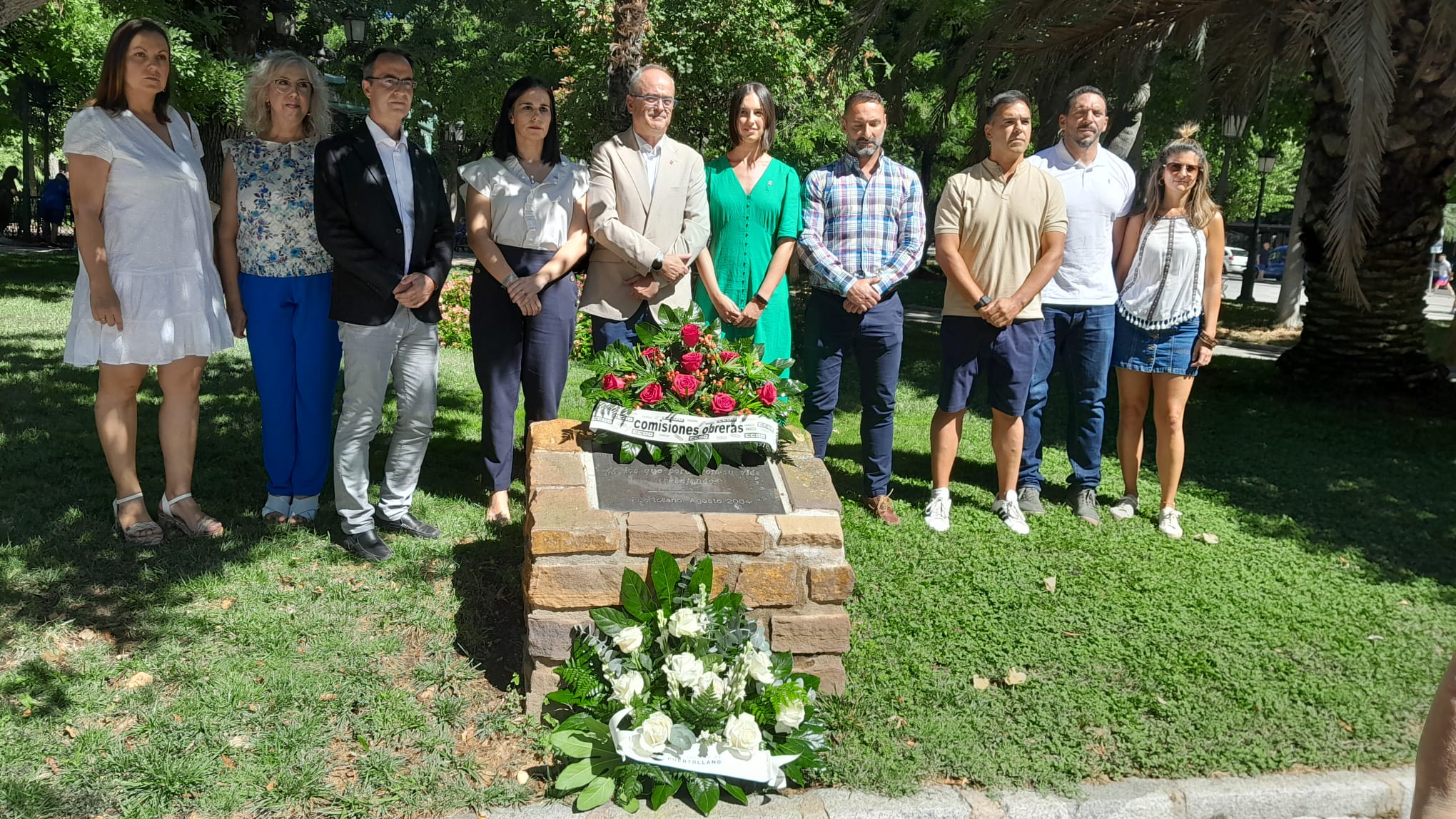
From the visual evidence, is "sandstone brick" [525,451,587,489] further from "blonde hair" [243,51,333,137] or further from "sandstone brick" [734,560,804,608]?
"blonde hair" [243,51,333,137]

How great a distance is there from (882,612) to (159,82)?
388 cm

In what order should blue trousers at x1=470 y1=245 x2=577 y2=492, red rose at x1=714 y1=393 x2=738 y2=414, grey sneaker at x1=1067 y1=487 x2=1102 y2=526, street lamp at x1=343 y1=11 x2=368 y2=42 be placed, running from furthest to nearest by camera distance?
street lamp at x1=343 y1=11 x2=368 y2=42 < grey sneaker at x1=1067 y1=487 x2=1102 y2=526 < blue trousers at x1=470 y1=245 x2=577 y2=492 < red rose at x1=714 y1=393 x2=738 y2=414

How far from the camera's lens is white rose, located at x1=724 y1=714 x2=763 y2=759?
3203 millimetres

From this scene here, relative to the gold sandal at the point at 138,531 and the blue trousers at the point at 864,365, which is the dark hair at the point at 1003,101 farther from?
the gold sandal at the point at 138,531

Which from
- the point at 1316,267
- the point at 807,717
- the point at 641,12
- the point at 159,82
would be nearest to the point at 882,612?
the point at 807,717

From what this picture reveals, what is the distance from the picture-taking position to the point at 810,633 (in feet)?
12.2

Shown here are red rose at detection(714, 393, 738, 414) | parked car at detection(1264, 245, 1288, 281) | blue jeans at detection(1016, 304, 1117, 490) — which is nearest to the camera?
red rose at detection(714, 393, 738, 414)

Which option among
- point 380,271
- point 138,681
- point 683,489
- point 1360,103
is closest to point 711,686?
point 683,489

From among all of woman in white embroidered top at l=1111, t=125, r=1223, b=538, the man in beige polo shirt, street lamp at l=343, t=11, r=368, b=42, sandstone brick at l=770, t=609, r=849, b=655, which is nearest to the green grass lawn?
sandstone brick at l=770, t=609, r=849, b=655

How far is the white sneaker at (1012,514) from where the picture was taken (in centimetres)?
562

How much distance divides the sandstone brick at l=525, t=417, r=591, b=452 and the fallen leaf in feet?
5.15

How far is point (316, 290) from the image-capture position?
15.8 ft

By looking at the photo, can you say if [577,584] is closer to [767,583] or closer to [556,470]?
[556,470]

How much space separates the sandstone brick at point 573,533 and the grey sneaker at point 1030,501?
312 cm
